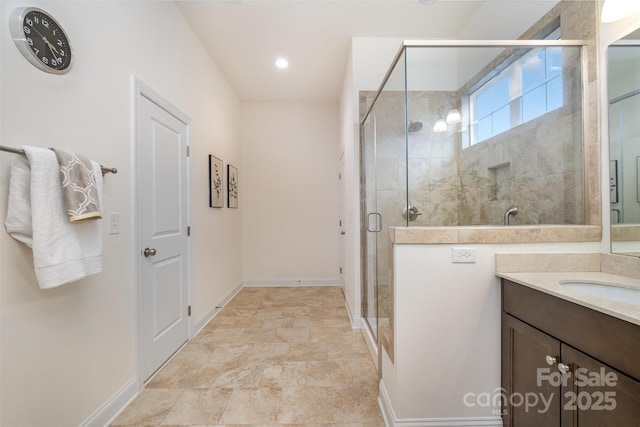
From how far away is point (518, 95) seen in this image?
6.61ft

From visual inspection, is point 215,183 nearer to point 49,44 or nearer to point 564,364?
point 49,44

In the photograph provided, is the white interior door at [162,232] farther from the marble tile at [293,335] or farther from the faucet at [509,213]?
the faucet at [509,213]

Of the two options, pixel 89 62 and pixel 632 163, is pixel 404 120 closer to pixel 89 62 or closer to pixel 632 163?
pixel 632 163

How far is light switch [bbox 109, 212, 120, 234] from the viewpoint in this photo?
1.60 meters

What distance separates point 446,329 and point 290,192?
137 inches

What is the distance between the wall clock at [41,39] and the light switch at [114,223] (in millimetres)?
768

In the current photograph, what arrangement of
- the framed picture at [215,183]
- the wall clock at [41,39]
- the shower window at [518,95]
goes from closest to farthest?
the wall clock at [41,39] < the shower window at [518,95] < the framed picture at [215,183]

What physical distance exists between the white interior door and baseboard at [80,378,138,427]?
0.15 m

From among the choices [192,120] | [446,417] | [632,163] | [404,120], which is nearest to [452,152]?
[404,120]

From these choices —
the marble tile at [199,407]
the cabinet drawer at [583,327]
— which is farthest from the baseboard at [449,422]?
the marble tile at [199,407]

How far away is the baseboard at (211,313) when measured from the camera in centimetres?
273

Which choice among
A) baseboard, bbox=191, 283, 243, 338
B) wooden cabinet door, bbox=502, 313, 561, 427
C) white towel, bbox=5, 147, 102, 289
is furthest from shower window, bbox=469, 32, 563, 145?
baseboard, bbox=191, 283, 243, 338

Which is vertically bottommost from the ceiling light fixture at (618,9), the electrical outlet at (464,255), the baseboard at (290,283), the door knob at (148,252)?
the baseboard at (290,283)

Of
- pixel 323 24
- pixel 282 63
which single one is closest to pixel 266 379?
pixel 323 24
